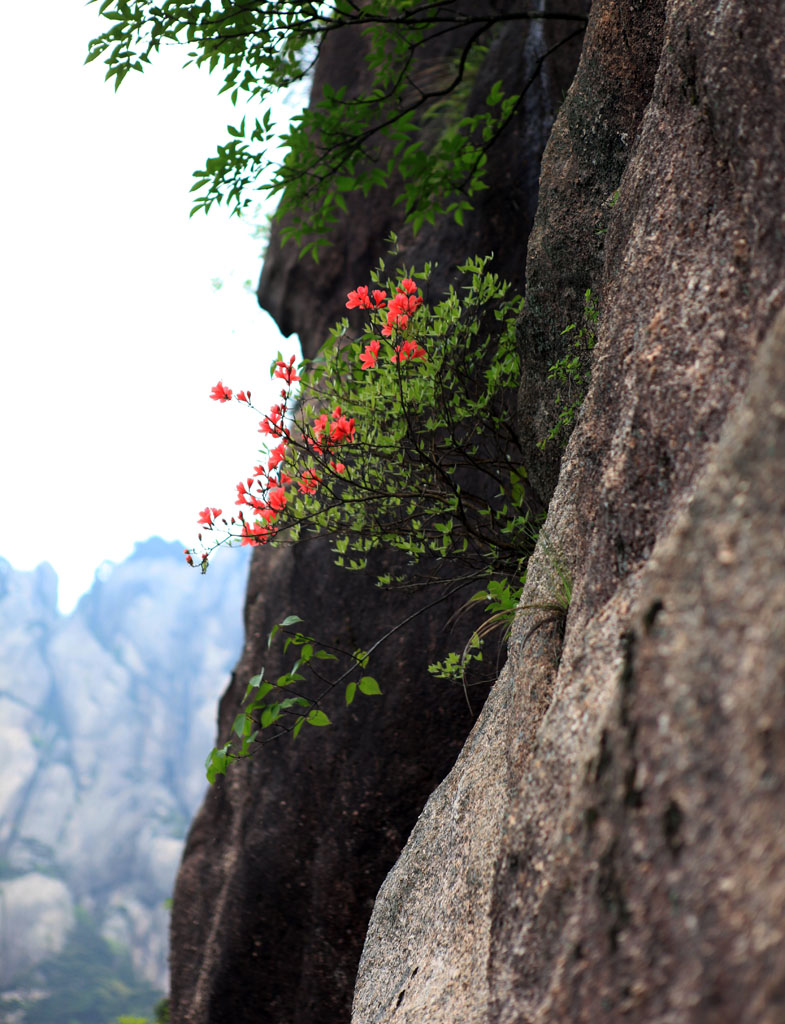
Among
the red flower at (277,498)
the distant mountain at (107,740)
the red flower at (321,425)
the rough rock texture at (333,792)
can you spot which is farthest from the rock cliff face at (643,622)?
the distant mountain at (107,740)

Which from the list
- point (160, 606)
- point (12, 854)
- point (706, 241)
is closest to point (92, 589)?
point (160, 606)

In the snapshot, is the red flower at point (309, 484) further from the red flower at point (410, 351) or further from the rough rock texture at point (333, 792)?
the rough rock texture at point (333, 792)

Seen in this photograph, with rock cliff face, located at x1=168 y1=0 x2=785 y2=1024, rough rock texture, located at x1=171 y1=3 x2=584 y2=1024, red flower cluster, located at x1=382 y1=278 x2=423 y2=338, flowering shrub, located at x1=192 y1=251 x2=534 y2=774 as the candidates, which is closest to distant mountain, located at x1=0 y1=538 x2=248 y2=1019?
rough rock texture, located at x1=171 y1=3 x2=584 y2=1024

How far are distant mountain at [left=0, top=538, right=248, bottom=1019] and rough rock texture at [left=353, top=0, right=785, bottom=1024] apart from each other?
49.7 meters

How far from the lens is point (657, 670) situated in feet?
4.31

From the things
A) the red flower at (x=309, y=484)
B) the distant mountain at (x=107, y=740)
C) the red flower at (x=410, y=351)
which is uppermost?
the distant mountain at (x=107, y=740)

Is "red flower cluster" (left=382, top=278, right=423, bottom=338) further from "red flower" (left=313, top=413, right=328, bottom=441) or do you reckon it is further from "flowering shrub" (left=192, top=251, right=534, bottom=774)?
"red flower" (left=313, top=413, right=328, bottom=441)

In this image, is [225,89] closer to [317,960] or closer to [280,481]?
[280,481]

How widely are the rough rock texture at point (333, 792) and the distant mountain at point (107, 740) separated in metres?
45.5

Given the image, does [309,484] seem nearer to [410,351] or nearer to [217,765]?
[410,351]

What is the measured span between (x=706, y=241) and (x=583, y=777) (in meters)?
1.39

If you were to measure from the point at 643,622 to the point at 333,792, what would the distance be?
15.3ft

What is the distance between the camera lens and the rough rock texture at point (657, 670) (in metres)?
1.13

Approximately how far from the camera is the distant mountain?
172ft
